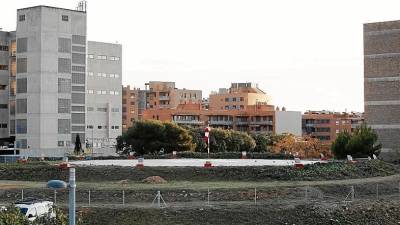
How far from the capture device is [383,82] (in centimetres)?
8706

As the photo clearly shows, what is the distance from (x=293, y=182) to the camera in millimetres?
51688

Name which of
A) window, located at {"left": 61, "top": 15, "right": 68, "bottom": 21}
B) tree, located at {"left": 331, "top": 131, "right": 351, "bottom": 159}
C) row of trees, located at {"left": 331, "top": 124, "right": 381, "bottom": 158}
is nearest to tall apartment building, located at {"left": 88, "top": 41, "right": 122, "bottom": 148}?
window, located at {"left": 61, "top": 15, "right": 68, "bottom": 21}

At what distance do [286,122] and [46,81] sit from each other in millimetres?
73193

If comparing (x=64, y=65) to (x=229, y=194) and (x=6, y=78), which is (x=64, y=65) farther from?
(x=229, y=194)

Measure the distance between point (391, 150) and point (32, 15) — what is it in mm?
68043

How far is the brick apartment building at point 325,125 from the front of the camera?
18065 centimetres

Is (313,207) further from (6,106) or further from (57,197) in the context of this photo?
(6,106)

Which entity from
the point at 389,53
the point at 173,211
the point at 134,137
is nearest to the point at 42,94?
the point at 134,137

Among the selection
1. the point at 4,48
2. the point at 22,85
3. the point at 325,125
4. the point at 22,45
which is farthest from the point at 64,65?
the point at 325,125

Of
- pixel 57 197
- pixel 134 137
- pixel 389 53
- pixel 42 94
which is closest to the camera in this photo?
pixel 57 197

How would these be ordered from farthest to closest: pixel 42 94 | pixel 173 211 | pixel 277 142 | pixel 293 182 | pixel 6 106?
pixel 277 142 < pixel 6 106 < pixel 42 94 < pixel 293 182 < pixel 173 211

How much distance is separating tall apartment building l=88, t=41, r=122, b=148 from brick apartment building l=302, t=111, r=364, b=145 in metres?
61.6

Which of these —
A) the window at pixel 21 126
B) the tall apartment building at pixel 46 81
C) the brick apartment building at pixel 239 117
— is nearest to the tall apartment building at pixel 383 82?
the tall apartment building at pixel 46 81

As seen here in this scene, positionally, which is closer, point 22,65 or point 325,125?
point 22,65
